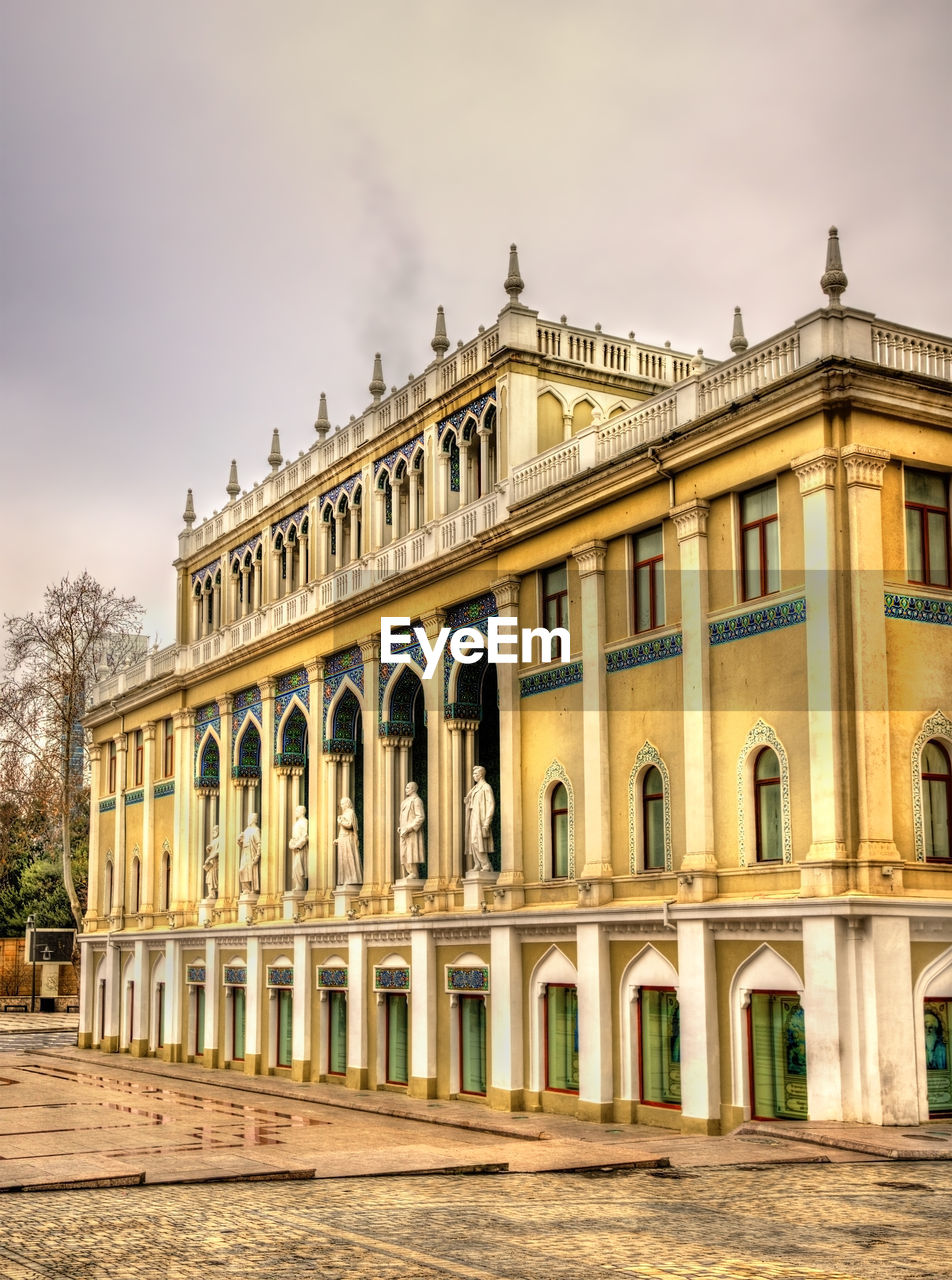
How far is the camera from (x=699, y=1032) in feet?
72.8

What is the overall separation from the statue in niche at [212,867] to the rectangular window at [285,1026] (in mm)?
5807

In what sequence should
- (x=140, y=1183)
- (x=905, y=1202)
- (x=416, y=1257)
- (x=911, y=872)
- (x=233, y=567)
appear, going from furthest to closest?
(x=233, y=567), (x=911, y=872), (x=140, y=1183), (x=905, y=1202), (x=416, y=1257)

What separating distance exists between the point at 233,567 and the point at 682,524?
22336 millimetres

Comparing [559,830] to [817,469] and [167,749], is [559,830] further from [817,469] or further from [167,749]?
[167,749]

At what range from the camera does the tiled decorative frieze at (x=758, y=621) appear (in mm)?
21781

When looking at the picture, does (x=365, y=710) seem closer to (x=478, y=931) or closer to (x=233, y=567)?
(x=478, y=931)

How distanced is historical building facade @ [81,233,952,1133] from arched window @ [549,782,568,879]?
62mm

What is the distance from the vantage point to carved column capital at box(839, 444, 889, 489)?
69.5 ft

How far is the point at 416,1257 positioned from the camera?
1192 cm

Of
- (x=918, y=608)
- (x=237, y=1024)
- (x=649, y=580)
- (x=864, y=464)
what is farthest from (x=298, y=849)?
(x=864, y=464)

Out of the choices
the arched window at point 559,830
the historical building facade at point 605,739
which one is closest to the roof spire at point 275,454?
the historical building facade at point 605,739

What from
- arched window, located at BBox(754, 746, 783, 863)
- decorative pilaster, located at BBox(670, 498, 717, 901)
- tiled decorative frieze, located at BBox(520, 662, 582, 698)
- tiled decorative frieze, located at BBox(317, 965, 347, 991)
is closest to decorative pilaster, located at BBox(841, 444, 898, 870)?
arched window, located at BBox(754, 746, 783, 863)

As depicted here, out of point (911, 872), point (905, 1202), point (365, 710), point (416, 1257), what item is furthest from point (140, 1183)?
point (365, 710)

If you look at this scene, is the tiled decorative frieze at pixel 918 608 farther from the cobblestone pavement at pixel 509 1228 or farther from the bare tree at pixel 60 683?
the bare tree at pixel 60 683
